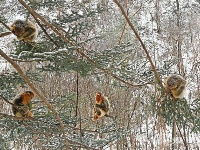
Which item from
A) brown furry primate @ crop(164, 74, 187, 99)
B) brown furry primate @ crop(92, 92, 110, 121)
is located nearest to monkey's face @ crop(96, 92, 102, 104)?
brown furry primate @ crop(92, 92, 110, 121)

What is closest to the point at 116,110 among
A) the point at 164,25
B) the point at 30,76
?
the point at 30,76

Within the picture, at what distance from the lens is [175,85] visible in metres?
0.92

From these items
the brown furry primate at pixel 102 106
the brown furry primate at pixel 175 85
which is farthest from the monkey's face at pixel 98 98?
the brown furry primate at pixel 175 85

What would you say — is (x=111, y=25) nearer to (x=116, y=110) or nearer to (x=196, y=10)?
(x=116, y=110)

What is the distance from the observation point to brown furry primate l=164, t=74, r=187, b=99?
92 centimetres

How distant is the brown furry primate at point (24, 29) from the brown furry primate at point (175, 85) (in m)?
0.44

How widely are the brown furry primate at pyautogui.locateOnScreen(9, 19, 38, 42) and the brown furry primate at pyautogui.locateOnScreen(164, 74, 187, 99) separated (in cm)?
44

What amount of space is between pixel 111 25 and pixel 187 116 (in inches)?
136

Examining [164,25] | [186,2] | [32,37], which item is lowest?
[32,37]

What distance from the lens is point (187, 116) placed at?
99cm

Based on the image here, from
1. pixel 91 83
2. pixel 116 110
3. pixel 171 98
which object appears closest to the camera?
pixel 171 98

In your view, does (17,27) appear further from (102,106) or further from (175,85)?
(175,85)

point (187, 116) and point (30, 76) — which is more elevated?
point (30, 76)

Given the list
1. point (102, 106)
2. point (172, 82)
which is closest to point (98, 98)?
point (102, 106)
